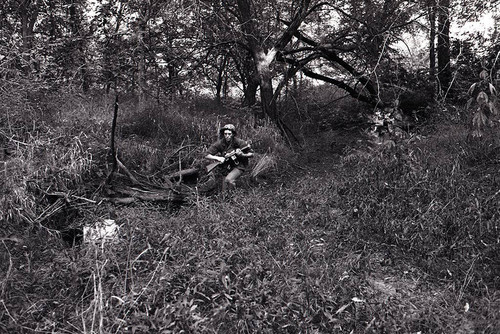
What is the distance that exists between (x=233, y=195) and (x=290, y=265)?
6.76 feet

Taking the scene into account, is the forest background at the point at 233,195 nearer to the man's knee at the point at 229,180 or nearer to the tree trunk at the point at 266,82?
the tree trunk at the point at 266,82

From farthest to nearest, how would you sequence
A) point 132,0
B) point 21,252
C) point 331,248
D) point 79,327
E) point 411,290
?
point 132,0 < point 331,248 < point 21,252 < point 411,290 < point 79,327

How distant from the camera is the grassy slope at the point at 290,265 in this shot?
3.42 m

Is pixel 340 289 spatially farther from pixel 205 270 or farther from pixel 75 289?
pixel 75 289

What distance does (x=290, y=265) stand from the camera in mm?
4219

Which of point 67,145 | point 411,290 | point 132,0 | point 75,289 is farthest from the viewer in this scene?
point 132,0

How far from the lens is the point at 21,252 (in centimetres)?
438

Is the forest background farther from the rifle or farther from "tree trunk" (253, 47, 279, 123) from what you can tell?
the rifle

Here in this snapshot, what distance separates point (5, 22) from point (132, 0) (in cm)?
238

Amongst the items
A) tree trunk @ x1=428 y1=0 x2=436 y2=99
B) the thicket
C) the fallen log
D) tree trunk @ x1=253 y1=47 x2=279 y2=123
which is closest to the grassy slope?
the thicket

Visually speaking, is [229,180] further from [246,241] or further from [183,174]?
[246,241]

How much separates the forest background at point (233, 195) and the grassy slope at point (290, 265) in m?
0.02

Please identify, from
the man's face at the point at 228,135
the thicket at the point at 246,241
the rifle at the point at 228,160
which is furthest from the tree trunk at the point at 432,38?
the rifle at the point at 228,160


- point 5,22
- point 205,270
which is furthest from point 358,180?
point 5,22
